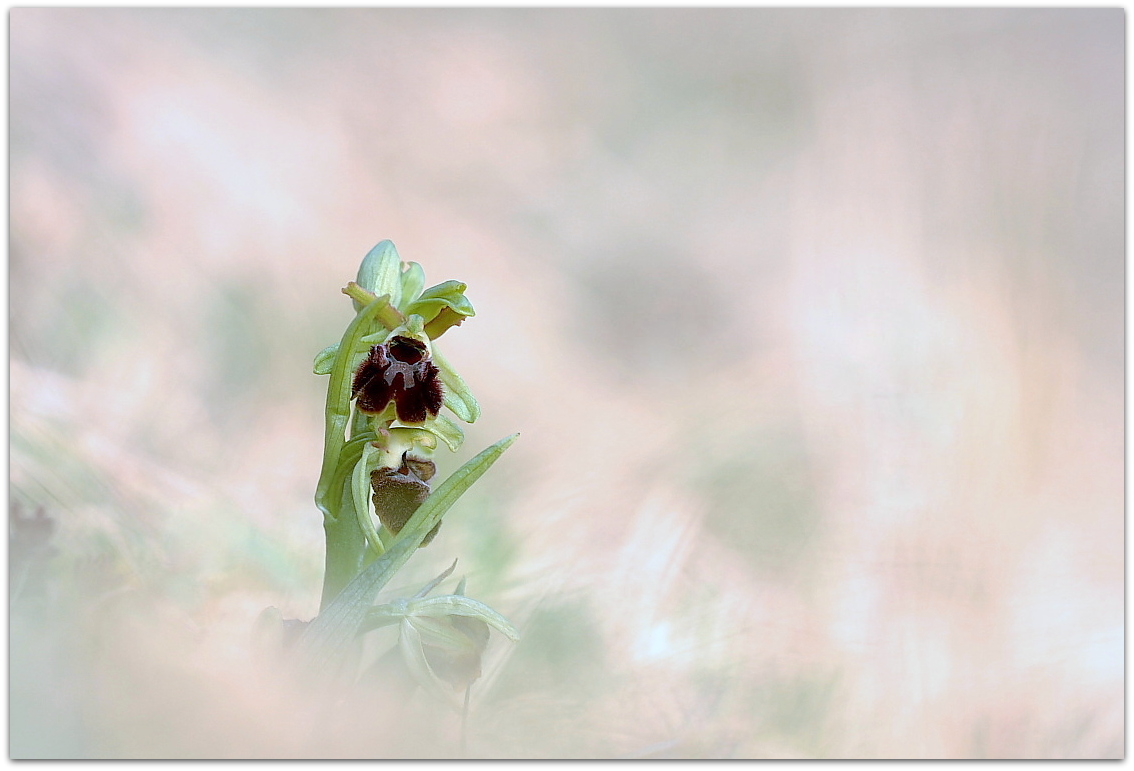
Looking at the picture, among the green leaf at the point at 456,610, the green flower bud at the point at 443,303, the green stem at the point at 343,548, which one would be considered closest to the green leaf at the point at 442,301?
the green flower bud at the point at 443,303

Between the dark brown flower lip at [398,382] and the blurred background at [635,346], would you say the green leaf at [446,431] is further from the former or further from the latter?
the blurred background at [635,346]

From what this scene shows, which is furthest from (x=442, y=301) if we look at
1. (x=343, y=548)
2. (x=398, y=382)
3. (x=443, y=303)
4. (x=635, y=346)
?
(x=635, y=346)

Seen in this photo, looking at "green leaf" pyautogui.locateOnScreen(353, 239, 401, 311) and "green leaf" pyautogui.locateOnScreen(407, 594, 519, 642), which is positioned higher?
"green leaf" pyautogui.locateOnScreen(353, 239, 401, 311)

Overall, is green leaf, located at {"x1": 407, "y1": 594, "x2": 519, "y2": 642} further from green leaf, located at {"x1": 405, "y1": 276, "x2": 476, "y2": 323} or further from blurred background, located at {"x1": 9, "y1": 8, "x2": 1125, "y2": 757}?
green leaf, located at {"x1": 405, "y1": 276, "x2": 476, "y2": 323}

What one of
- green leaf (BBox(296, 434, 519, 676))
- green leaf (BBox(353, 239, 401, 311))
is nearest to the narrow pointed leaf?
green leaf (BBox(353, 239, 401, 311))

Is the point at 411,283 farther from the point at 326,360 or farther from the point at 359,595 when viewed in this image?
the point at 359,595

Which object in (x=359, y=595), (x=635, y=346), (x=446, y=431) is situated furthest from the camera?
(x=635, y=346)
